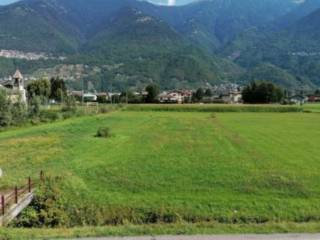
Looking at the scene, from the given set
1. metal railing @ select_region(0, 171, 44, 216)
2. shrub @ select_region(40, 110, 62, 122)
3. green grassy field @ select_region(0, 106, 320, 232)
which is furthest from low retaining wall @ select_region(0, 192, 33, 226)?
shrub @ select_region(40, 110, 62, 122)

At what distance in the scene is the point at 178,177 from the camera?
918 inches

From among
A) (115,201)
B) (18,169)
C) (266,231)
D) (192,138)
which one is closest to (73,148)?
(18,169)

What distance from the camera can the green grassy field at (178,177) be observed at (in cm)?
1784

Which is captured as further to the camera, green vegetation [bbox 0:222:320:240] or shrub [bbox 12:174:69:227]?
shrub [bbox 12:174:69:227]

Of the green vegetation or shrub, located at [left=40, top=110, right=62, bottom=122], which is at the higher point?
the green vegetation

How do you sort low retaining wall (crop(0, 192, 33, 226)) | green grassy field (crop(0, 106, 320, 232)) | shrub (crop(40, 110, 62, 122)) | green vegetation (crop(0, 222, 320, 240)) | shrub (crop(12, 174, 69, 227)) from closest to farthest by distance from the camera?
green vegetation (crop(0, 222, 320, 240)), low retaining wall (crop(0, 192, 33, 226)), shrub (crop(12, 174, 69, 227)), green grassy field (crop(0, 106, 320, 232)), shrub (crop(40, 110, 62, 122))

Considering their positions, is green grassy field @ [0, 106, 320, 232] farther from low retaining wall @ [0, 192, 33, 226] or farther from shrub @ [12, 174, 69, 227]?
low retaining wall @ [0, 192, 33, 226]

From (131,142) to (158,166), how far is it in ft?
43.3

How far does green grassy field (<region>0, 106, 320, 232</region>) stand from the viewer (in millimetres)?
17844

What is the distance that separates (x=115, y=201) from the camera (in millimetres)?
19047

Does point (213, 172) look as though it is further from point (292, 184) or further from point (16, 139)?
point (16, 139)

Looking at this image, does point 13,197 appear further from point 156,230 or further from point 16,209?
point 156,230

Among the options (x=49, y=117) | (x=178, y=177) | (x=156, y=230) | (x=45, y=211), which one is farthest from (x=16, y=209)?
(x=49, y=117)

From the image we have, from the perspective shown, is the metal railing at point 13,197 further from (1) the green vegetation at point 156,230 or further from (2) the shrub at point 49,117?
(2) the shrub at point 49,117
